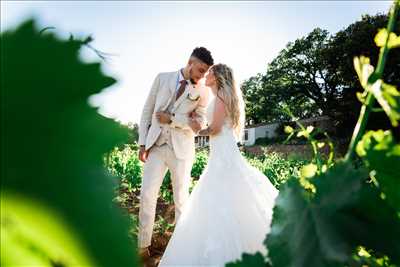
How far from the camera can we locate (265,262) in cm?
33

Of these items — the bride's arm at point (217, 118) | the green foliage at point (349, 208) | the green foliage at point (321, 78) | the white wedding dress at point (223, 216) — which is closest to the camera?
the green foliage at point (349, 208)

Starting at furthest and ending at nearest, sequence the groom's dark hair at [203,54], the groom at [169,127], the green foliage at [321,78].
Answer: the green foliage at [321,78]
the groom's dark hair at [203,54]
the groom at [169,127]

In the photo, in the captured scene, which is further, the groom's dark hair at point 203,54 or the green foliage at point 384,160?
the groom's dark hair at point 203,54

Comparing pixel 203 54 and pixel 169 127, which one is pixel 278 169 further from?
pixel 169 127

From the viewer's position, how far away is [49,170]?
149 mm

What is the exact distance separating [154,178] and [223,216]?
1.42 metres

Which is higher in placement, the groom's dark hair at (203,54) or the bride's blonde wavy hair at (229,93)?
the groom's dark hair at (203,54)

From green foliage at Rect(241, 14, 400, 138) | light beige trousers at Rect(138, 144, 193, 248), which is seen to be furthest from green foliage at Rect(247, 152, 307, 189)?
green foliage at Rect(241, 14, 400, 138)

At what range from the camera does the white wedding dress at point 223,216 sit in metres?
4.00

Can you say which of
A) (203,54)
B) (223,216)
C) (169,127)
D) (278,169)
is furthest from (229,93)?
(278,169)

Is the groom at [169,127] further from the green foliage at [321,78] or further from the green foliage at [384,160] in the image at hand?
the green foliage at [321,78]

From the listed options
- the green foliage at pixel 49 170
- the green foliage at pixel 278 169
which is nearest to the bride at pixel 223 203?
the green foliage at pixel 278 169

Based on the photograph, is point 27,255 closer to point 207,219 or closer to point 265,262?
point 265,262

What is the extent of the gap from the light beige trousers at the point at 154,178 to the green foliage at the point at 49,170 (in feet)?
16.9
